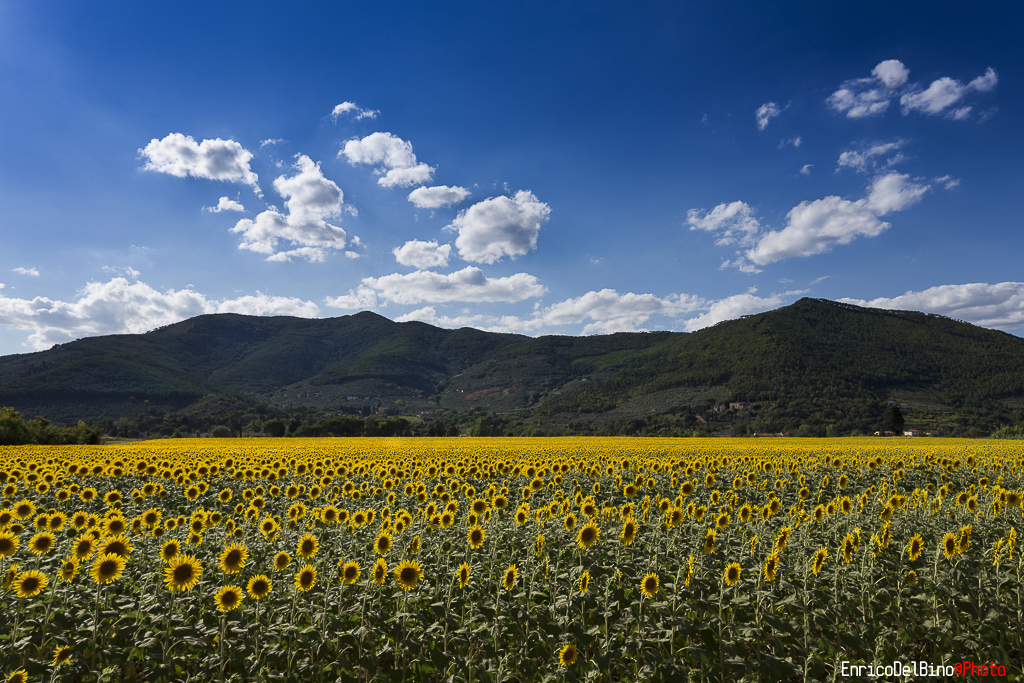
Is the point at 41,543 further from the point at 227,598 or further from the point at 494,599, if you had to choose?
the point at 494,599

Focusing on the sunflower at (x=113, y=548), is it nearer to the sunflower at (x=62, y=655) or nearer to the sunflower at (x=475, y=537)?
the sunflower at (x=62, y=655)

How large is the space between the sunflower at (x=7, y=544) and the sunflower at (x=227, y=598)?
2.89 m

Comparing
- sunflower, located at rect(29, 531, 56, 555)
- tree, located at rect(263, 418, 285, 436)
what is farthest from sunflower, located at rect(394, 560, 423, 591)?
tree, located at rect(263, 418, 285, 436)

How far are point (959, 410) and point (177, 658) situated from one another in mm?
136192

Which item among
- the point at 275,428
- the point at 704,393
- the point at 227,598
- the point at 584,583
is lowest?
the point at 275,428

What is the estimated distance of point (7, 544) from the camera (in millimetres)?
5711

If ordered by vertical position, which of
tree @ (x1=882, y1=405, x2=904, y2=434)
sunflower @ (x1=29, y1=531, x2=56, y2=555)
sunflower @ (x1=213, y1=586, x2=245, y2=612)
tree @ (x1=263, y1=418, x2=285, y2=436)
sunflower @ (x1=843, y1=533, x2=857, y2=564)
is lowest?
tree @ (x1=263, y1=418, x2=285, y2=436)

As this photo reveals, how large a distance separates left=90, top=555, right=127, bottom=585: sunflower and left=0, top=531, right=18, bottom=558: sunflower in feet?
4.11

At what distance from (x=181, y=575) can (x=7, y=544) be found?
2478mm

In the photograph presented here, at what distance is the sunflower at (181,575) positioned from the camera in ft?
16.9

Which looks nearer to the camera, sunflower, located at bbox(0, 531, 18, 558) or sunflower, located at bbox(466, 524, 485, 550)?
sunflower, located at bbox(0, 531, 18, 558)

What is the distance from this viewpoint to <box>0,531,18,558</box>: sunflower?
18.4ft

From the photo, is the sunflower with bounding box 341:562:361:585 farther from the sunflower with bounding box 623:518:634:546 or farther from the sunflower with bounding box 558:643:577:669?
the sunflower with bounding box 623:518:634:546

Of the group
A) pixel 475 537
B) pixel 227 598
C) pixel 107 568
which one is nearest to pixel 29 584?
pixel 107 568
